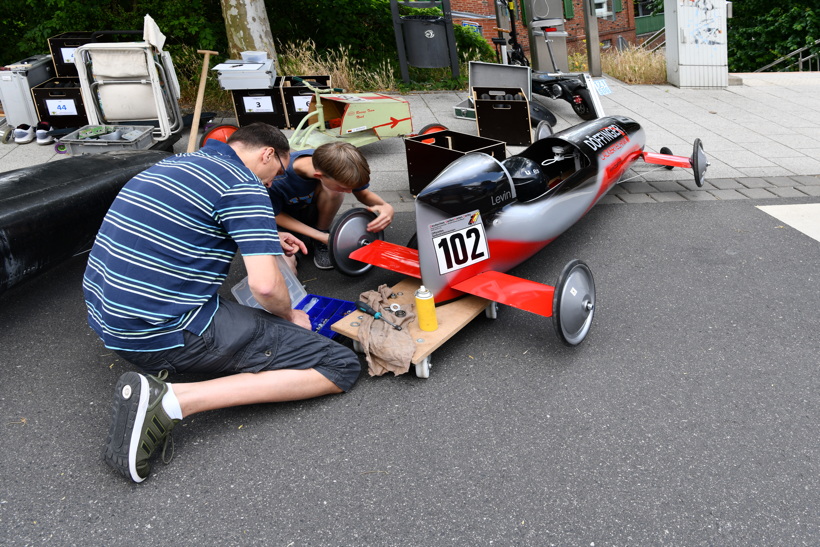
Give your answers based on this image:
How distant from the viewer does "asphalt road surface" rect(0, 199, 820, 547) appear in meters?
2.38

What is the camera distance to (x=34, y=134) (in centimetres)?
761

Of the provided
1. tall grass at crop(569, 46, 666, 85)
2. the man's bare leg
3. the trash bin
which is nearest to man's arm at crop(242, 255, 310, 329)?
the man's bare leg

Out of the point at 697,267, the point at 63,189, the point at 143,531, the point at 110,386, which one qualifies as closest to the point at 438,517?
the point at 143,531

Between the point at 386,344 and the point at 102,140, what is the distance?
4.71 m

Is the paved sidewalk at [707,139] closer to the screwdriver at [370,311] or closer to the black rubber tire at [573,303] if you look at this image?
the screwdriver at [370,311]

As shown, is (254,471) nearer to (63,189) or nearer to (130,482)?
(130,482)

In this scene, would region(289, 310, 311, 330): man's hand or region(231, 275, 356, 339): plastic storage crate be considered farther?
region(231, 275, 356, 339): plastic storage crate

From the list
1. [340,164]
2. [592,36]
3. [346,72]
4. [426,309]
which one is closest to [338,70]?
[346,72]

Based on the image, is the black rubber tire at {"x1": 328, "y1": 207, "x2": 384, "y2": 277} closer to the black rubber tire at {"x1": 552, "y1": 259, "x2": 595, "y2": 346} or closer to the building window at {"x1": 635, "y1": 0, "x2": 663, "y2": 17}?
the black rubber tire at {"x1": 552, "y1": 259, "x2": 595, "y2": 346}

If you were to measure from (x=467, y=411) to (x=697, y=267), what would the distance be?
2.35 meters

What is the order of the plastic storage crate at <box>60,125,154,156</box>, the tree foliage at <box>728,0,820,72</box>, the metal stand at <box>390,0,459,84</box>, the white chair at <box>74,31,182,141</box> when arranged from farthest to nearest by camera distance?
the tree foliage at <box>728,0,820,72</box>
the metal stand at <box>390,0,459,84</box>
the white chair at <box>74,31,182,141</box>
the plastic storage crate at <box>60,125,154,156</box>

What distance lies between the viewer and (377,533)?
2.36 meters

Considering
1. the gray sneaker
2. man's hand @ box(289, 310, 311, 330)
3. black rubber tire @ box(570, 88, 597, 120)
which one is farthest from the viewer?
black rubber tire @ box(570, 88, 597, 120)

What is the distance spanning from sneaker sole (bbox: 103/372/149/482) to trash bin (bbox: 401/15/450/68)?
346 inches
